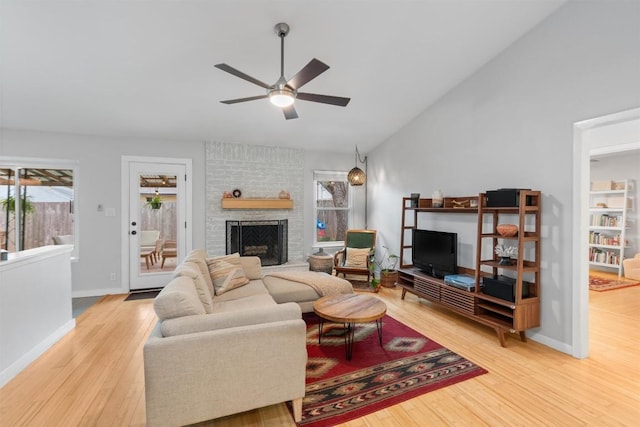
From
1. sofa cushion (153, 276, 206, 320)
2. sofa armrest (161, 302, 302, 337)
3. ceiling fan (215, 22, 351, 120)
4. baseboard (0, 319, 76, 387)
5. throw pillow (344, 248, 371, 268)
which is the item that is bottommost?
baseboard (0, 319, 76, 387)

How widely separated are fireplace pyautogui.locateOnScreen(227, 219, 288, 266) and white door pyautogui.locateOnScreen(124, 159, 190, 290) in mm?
775

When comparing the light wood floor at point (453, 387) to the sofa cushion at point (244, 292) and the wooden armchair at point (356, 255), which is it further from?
the wooden armchair at point (356, 255)

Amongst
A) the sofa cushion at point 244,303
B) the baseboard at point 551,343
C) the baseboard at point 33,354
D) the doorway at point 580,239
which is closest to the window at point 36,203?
the baseboard at point 33,354

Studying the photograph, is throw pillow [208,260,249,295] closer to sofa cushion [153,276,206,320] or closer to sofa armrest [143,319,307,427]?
sofa cushion [153,276,206,320]

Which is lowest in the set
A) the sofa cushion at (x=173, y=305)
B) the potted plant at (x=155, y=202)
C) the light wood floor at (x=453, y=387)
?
the light wood floor at (x=453, y=387)

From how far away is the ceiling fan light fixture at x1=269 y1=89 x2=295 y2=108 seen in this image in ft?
8.00

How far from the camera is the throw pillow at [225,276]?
128 inches

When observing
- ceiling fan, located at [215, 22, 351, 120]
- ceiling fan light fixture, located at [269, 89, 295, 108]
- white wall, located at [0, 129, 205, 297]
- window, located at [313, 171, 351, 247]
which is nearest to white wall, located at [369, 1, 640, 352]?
ceiling fan, located at [215, 22, 351, 120]

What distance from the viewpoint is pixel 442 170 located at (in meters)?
4.25

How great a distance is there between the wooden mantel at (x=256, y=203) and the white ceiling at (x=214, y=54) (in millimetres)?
1284

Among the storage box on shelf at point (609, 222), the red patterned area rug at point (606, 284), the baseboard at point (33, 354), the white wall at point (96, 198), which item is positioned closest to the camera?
the baseboard at point (33, 354)

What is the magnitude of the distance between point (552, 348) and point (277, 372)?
278cm

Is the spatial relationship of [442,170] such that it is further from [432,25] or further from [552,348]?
[552,348]

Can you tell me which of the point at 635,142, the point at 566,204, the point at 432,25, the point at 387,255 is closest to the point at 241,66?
the point at 432,25
